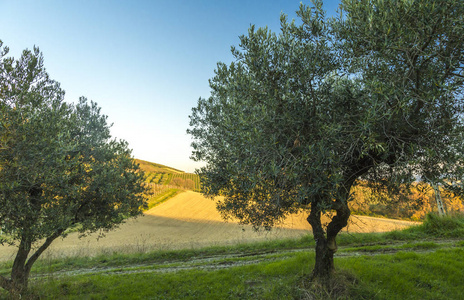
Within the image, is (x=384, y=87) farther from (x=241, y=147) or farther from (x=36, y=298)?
(x=36, y=298)

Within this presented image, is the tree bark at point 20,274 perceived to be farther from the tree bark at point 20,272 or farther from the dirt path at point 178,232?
the dirt path at point 178,232

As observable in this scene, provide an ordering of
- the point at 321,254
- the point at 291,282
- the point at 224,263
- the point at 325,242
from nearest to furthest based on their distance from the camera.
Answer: the point at 321,254
the point at 325,242
the point at 291,282
the point at 224,263

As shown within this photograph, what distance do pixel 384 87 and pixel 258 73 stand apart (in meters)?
3.78

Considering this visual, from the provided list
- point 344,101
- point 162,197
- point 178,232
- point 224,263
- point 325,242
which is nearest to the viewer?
point 344,101

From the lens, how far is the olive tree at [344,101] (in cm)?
650

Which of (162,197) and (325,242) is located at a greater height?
(162,197)

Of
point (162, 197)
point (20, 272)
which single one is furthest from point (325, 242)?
point (162, 197)

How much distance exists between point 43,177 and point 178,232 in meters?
32.5

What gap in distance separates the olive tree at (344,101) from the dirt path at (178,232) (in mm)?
16254

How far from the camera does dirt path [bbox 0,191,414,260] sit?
2633 centimetres

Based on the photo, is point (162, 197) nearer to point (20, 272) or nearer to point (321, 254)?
point (20, 272)

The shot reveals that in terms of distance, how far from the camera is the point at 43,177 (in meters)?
8.49

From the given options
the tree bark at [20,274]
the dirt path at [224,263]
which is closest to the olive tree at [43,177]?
the tree bark at [20,274]

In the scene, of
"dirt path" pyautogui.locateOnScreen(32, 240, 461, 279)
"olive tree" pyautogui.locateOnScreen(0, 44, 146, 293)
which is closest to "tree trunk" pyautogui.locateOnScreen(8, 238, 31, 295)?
"olive tree" pyautogui.locateOnScreen(0, 44, 146, 293)
